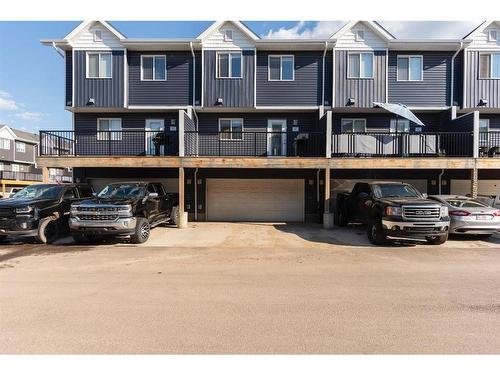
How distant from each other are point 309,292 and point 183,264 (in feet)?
Answer: 11.1

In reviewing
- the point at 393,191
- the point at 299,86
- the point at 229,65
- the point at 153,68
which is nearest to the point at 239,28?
the point at 229,65

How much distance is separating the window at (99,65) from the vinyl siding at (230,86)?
501cm

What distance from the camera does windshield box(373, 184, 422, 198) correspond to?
10.9 meters

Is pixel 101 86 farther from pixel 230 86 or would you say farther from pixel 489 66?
pixel 489 66

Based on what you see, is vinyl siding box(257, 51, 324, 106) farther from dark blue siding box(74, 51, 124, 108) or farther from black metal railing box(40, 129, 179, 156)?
dark blue siding box(74, 51, 124, 108)

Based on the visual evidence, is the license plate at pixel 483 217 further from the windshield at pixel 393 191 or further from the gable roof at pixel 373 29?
the gable roof at pixel 373 29

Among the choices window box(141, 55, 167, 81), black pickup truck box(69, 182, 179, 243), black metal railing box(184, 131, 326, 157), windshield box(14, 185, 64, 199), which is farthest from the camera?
window box(141, 55, 167, 81)

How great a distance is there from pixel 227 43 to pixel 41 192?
1088cm

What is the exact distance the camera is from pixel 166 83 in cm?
1648

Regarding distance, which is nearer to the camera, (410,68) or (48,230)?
(48,230)

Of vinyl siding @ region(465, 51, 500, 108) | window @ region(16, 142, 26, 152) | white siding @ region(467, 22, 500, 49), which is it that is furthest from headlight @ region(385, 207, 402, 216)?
window @ region(16, 142, 26, 152)

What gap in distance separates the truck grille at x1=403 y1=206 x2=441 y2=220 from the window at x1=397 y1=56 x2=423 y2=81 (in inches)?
385

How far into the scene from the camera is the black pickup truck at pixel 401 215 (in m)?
9.28

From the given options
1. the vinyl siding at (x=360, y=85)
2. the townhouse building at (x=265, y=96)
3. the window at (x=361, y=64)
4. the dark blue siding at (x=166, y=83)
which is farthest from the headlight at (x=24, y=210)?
the window at (x=361, y=64)
